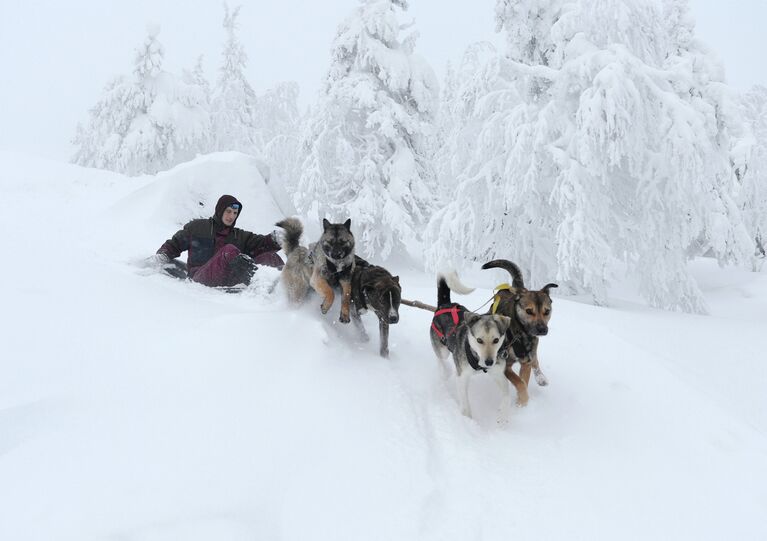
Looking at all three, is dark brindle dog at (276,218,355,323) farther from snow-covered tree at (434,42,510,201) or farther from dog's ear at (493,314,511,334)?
snow-covered tree at (434,42,510,201)

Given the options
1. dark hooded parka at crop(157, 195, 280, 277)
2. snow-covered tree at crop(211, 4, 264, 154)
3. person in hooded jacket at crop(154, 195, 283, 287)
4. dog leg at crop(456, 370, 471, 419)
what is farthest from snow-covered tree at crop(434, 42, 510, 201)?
snow-covered tree at crop(211, 4, 264, 154)

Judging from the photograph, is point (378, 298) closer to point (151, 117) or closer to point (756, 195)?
point (756, 195)

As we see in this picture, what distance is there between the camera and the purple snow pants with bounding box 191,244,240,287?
5.90 meters

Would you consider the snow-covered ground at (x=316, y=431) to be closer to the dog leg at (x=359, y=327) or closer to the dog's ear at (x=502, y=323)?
the dog leg at (x=359, y=327)

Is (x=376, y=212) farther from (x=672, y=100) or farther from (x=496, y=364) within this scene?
(x=496, y=364)

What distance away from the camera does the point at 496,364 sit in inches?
148

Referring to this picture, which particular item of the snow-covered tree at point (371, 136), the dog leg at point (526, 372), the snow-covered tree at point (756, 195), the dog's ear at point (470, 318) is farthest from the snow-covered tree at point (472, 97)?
the snow-covered tree at point (756, 195)

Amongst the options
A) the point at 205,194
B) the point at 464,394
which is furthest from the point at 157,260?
the point at 205,194

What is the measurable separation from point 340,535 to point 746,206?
2049 centimetres

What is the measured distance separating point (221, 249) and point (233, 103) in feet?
88.6

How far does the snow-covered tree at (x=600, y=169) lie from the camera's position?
796 centimetres

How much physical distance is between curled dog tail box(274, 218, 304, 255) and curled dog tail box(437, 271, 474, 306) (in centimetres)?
211

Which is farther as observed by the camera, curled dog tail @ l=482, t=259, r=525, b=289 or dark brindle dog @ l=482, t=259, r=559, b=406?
curled dog tail @ l=482, t=259, r=525, b=289

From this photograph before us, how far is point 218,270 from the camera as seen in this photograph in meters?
5.93
